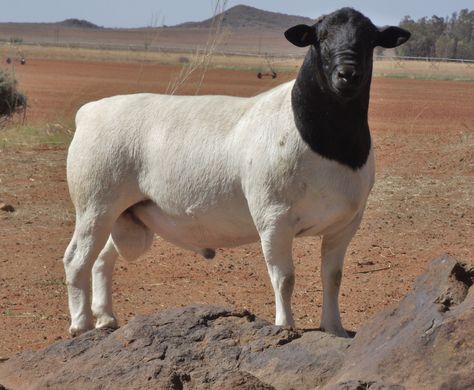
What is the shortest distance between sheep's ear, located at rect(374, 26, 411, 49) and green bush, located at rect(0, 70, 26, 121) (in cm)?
1395

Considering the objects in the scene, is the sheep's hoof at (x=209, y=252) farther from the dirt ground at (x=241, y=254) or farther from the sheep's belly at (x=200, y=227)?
the dirt ground at (x=241, y=254)

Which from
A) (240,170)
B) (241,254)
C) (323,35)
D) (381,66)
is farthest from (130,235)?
(381,66)

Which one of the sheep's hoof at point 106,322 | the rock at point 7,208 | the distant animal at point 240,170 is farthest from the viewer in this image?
the rock at point 7,208

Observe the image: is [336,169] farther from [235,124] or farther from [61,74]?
[61,74]

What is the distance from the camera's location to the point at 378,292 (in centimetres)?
900

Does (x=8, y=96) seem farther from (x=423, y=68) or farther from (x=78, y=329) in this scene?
(x=423, y=68)

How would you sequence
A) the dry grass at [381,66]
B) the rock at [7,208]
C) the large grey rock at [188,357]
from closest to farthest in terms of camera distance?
the large grey rock at [188,357], the rock at [7,208], the dry grass at [381,66]

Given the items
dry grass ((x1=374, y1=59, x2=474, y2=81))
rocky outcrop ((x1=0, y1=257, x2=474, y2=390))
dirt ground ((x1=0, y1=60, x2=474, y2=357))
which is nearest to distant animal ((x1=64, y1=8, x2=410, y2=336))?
dirt ground ((x1=0, y1=60, x2=474, y2=357))

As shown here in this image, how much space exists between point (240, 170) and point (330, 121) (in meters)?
0.67

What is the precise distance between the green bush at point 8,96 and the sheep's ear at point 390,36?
13.9 metres

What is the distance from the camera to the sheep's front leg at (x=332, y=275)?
22.8 feet

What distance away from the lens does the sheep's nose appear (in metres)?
6.29

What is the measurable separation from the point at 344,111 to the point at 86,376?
94.1 inches

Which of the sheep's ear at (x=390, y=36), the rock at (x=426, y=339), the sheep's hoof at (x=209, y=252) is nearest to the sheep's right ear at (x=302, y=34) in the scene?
the sheep's ear at (x=390, y=36)
